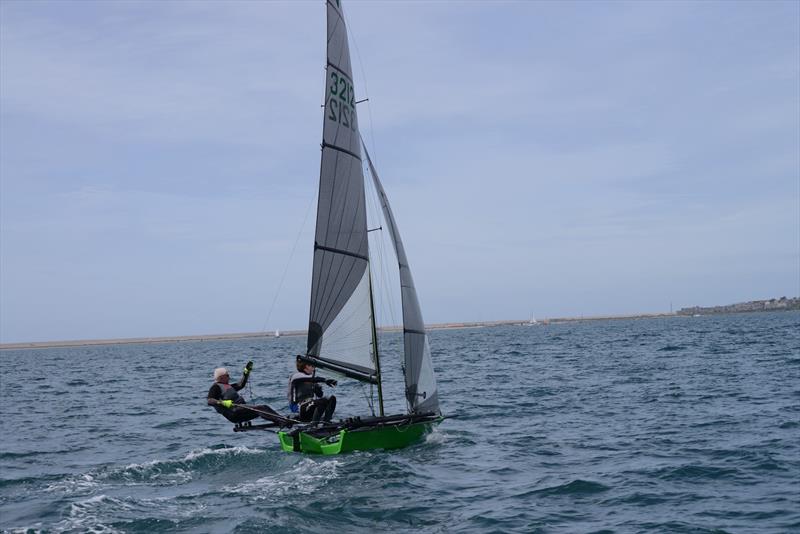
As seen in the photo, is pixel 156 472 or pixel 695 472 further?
pixel 156 472

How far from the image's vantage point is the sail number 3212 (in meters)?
18.0

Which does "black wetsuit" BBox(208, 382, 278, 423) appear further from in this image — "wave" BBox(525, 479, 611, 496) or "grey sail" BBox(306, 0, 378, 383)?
"wave" BBox(525, 479, 611, 496)

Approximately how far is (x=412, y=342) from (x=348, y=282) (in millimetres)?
2229

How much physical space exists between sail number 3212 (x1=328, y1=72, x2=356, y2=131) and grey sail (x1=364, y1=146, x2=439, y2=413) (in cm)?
131

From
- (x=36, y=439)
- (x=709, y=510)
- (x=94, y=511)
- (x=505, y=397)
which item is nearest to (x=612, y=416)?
(x=505, y=397)

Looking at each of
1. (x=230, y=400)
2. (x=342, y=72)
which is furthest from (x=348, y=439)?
(x=342, y=72)

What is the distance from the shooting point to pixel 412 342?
A: 1861cm

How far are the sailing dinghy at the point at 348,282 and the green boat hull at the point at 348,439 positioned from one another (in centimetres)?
3

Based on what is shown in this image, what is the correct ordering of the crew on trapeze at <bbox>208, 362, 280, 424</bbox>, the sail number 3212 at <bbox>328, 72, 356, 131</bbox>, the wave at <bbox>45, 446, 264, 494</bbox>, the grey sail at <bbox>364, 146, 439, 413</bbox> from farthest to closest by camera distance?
the grey sail at <bbox>364, 146, 439, 413</bbox>, the sail number 3212 at <bbox>328, 72, 356, 131</bbox>, the crew on trapeze at <bbox>208, 362, 280, 424</bbox>, the wave at <bbox>45, 446, 264, 494</bbox>

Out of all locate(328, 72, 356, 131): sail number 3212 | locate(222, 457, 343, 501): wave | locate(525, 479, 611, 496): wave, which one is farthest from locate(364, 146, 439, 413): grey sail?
locate(525, 479, 611, 496): wave

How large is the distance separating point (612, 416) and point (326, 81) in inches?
480

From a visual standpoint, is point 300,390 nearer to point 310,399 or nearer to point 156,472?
point 310,399

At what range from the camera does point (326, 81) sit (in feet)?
58.6

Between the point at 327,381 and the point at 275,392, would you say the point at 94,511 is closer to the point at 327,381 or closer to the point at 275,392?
the point at 327,381
